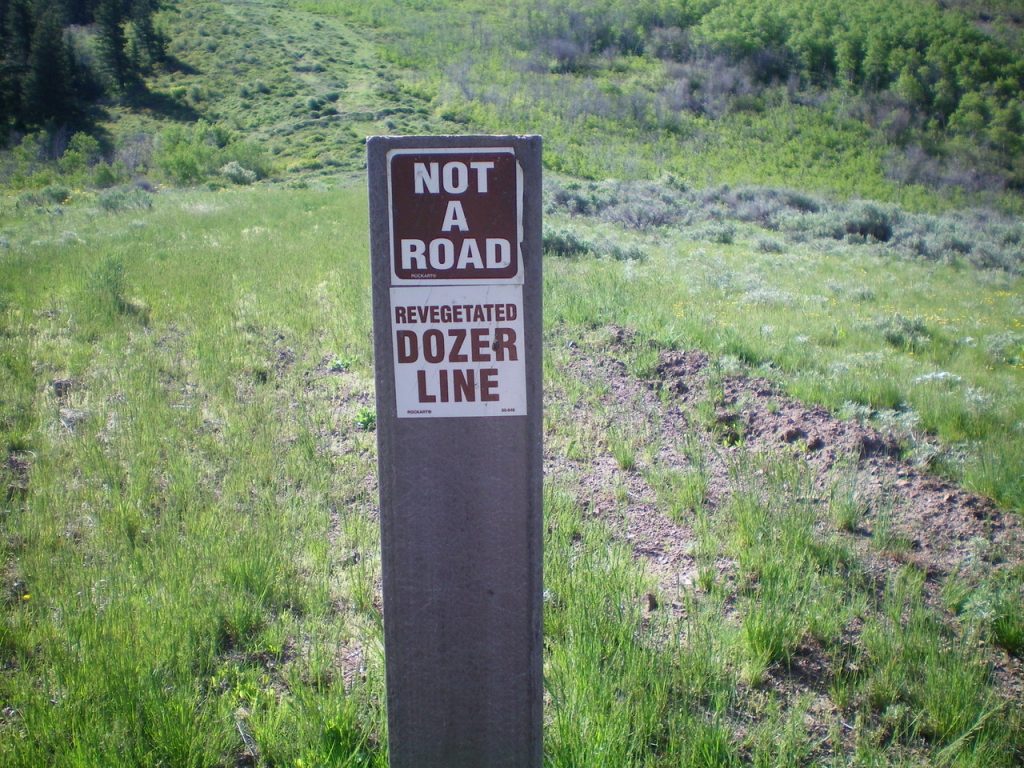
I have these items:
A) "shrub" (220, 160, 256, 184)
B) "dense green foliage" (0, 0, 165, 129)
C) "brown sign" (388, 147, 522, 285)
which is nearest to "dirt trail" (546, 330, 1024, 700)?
"brown sign" (388, 147, 522, 285)

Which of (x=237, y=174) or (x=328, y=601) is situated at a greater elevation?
(x=237, y=174)

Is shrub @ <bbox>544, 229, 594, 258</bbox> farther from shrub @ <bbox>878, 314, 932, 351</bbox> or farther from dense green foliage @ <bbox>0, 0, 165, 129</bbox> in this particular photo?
dense green foliage @ <bbox>0, 0, 165, 129</bbox>

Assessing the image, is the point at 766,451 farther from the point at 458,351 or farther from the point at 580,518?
the point at 458,351

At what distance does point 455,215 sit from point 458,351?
0.32 metres

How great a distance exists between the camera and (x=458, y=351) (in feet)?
6.21

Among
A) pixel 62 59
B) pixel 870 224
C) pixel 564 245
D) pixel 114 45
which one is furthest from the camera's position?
pixel 114 45

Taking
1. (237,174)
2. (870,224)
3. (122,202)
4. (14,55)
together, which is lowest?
(870,224)

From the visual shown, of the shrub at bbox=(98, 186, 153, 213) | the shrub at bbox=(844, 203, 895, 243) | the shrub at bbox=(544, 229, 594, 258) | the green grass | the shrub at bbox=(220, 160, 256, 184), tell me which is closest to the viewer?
the green grass

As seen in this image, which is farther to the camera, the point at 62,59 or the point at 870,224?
the point at 62,59

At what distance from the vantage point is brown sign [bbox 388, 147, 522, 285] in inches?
72.7

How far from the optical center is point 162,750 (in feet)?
8.54

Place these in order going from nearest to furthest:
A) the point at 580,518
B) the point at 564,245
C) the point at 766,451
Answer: the point at 580,518
the point at 766,451
the point at 564,245

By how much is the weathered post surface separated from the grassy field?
694 millimetres

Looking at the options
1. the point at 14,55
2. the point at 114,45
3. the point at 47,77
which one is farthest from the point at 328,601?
the point at 114,45
